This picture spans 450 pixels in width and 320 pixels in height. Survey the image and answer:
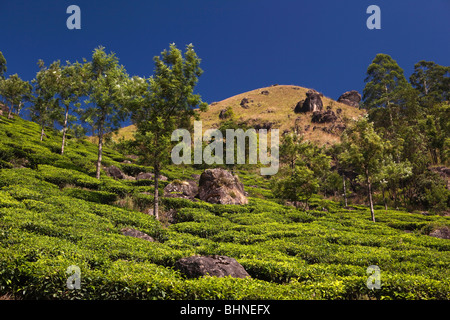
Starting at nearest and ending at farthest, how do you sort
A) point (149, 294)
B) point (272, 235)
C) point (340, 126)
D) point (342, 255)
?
1. point (149, 294)
2. point (342, 255)
3. point (272, 235)
4. point (340, 126)

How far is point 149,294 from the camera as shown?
6.93 metres

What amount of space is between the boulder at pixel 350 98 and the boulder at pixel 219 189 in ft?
469

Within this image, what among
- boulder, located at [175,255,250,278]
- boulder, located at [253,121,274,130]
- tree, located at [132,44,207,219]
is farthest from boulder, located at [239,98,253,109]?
boulder, located at [175,255,250,278]

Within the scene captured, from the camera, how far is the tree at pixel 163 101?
2052 centimetres

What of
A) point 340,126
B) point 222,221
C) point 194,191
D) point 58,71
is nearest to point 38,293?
point 222,221

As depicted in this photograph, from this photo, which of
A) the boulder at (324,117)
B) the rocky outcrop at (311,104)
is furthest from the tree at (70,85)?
the rocky outcrop at (311,104)

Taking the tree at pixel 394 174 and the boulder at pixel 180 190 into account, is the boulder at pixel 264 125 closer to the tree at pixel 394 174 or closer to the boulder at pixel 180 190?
the tree at pixel 394 174

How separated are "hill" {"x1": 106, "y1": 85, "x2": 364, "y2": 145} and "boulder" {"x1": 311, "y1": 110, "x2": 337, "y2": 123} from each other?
6.21 ft

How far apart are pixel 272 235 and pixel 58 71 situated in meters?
37.5

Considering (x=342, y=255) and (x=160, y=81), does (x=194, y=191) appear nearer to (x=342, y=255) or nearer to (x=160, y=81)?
(x=160, y=81)

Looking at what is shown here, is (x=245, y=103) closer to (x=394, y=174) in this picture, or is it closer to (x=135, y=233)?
(x=394, y=174)

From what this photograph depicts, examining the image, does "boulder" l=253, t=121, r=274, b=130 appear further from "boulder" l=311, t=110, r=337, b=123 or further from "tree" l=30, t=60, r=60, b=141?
"tree" l=30, t=60, r=60, b=141

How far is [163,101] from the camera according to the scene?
2078 cm

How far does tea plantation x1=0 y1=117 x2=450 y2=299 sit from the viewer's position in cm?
713
